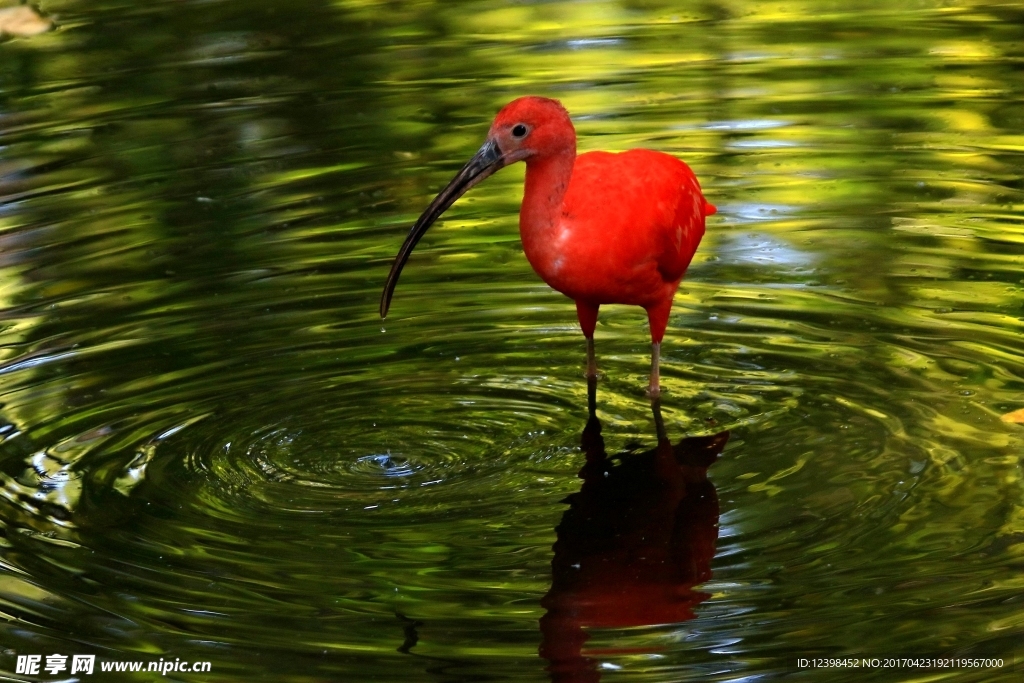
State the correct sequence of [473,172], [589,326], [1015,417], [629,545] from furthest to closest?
1. [589,326]
2. [473,172]
3. [1015,417]
4. [629,545]

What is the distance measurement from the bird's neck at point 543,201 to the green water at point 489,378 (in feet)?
2.43

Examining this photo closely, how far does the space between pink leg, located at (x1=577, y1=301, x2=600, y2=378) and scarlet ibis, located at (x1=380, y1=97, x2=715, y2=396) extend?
0.60 feet

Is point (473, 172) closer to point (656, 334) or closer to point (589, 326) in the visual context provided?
point (589, 326)

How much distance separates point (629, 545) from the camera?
5387 millimetres

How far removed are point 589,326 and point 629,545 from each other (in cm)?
150

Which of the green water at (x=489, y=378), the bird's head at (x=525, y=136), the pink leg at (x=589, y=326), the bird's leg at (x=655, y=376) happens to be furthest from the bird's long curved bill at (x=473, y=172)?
the bird's leg at (x=655, y=376)

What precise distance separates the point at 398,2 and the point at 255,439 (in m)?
8.30

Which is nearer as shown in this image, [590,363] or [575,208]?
[575,208]

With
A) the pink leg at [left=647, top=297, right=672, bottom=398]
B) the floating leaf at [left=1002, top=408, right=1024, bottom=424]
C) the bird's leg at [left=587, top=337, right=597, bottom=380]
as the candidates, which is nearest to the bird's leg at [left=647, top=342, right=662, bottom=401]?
the pink leg at [left=647, top=297, right=672, bottom=398]

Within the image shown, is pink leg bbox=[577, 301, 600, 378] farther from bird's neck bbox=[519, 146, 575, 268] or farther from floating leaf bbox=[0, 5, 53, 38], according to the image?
floating leaf bbox=[0, 5, 53, 38]

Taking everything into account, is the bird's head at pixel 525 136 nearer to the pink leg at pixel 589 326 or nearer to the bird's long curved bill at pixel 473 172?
the bird's long curved bill at pixel 473 172

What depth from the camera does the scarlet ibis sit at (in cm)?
602

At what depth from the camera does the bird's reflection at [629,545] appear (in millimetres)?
4840

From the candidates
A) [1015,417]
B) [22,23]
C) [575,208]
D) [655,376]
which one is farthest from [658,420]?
[22,23]
